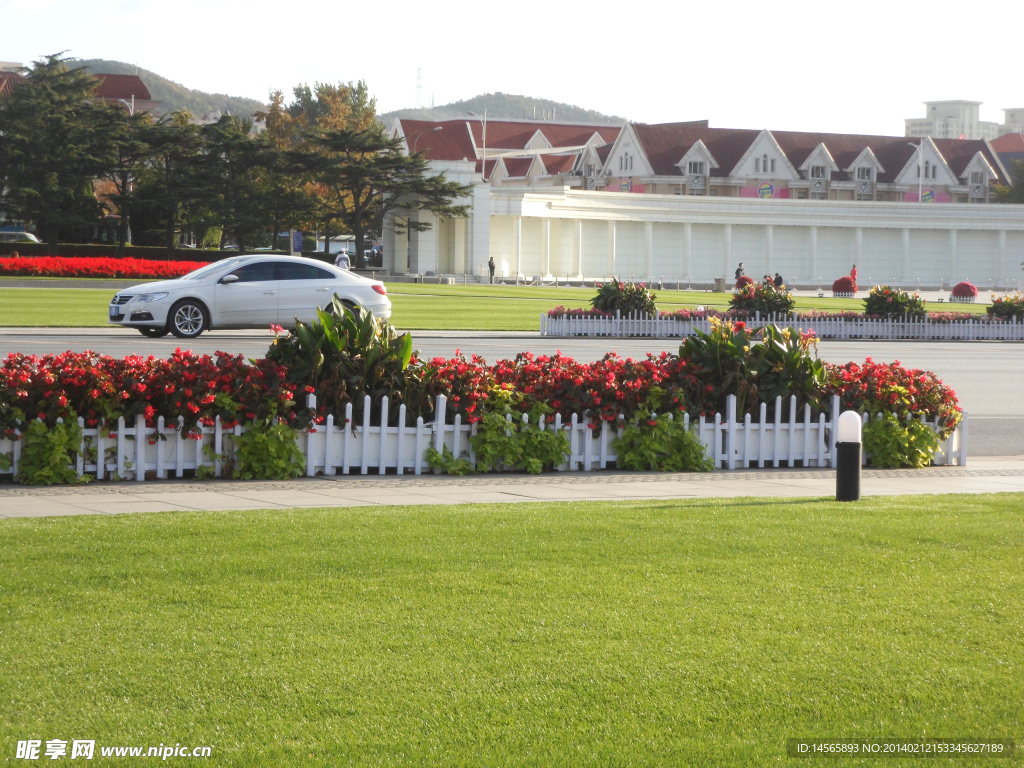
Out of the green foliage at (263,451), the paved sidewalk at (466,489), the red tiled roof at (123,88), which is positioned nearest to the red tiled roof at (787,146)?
the red tiled roof at (123,88)

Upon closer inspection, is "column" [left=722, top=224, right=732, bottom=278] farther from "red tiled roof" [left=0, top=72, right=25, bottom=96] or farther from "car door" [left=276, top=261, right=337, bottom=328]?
"red tiled roof" [left=0, top=72, right=25, bottom=96]

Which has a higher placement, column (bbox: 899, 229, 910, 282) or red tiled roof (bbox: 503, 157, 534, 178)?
red tiled roof (bbox: 503, 157, 534, 178)

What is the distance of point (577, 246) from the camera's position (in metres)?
76.2

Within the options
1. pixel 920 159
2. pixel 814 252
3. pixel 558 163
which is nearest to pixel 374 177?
pixel 558 163

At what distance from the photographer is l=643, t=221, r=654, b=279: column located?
3059 inches

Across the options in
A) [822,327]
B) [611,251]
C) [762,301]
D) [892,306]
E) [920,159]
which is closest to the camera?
[762,301]

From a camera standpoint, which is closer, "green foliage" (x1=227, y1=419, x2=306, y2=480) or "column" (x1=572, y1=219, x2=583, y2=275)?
"green foliage" (x1=227, y1=419, x2=306, y2=480)

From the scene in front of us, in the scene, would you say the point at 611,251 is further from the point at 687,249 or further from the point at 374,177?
the point at 374,177

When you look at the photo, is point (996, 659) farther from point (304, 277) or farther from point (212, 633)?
point (304, 277)

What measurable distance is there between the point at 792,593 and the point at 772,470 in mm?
5455

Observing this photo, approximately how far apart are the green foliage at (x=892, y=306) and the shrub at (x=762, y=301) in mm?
3349

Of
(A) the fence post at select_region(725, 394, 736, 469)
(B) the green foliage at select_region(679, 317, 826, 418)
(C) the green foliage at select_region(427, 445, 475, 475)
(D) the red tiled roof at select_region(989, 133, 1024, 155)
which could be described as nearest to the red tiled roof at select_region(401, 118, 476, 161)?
(B) the green foliage at select_region(679, 317, 826, 418)

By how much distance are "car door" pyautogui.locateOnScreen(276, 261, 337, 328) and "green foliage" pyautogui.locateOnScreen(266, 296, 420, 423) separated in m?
12.8

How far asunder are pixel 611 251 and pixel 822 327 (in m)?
44.1
